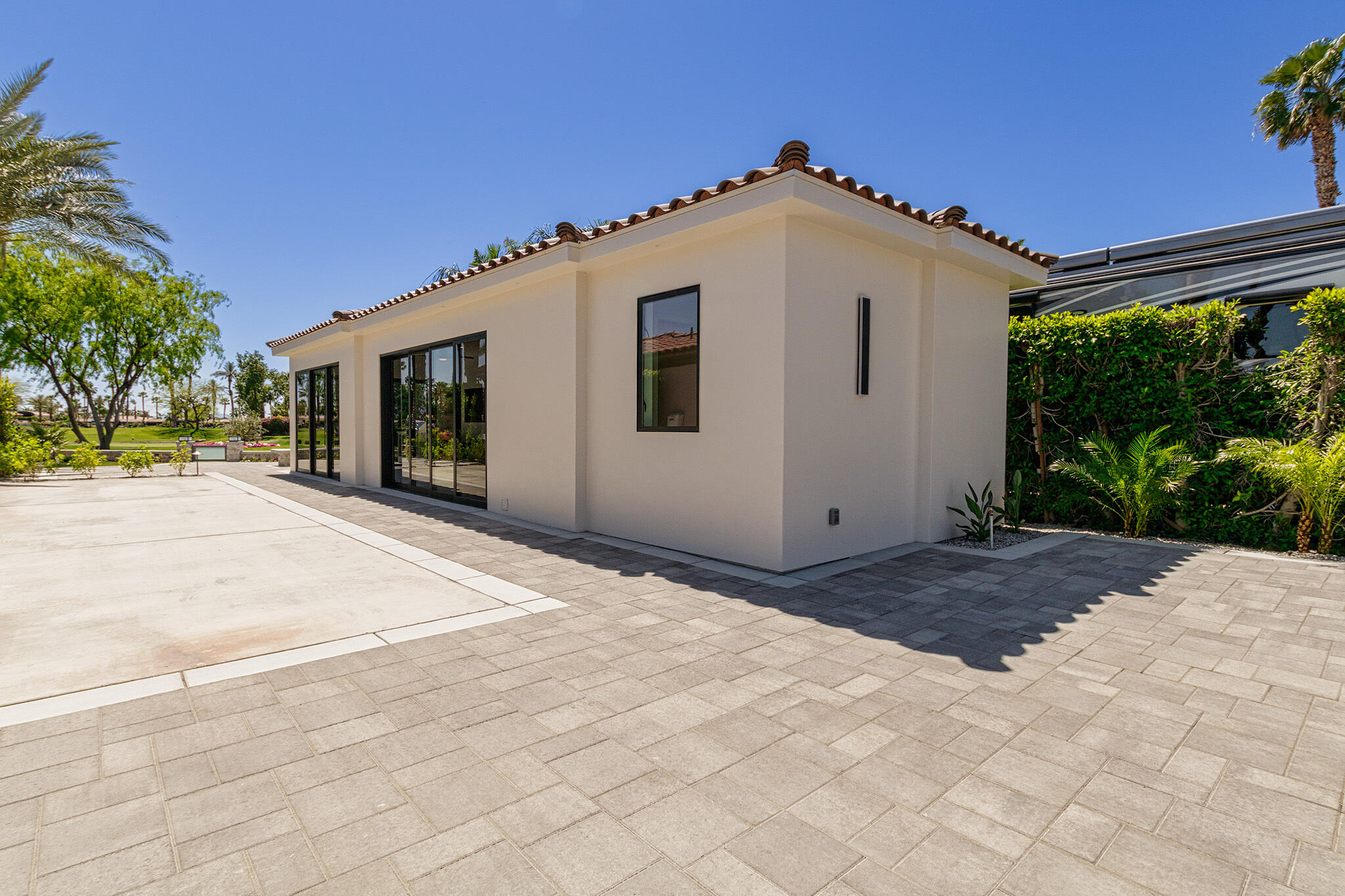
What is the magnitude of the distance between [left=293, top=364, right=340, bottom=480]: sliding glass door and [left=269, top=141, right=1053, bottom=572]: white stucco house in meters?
6.66

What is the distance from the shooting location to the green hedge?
6.90 metres

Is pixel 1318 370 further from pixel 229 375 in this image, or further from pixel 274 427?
pixel 229 375

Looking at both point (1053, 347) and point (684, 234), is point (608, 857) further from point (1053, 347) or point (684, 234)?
point (1053, 347)

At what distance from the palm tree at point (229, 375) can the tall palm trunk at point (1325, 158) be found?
81.2 meters

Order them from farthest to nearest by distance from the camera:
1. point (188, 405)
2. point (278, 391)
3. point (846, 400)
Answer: point (278, 391) → point (188, 405) → point (846, 400)

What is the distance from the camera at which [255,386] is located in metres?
53.0

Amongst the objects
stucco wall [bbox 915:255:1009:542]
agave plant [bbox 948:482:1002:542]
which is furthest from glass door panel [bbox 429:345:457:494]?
agave plant [bbox 948:482:1002:542]

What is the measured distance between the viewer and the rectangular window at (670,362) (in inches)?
246

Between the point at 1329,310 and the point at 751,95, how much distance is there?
737 cm

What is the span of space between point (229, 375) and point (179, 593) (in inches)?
3215

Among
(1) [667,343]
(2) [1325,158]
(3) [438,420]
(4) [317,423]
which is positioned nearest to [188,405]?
(4) [317,423]

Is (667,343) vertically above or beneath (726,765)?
above

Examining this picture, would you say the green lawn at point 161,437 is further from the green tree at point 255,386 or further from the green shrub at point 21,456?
the green shrub at point 21,456

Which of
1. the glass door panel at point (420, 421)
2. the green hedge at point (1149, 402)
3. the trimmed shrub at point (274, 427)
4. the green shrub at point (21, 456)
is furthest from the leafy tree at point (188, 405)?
the green hedge at point (1149, 402)
